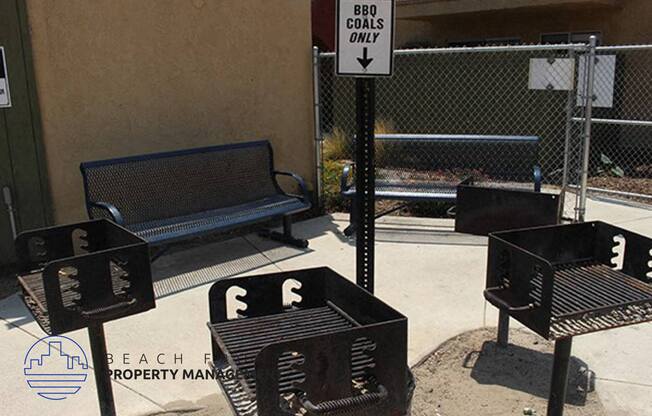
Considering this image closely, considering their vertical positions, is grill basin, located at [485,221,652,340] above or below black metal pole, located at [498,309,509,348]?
above

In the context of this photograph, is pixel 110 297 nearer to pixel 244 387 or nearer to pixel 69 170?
pixel 244 387

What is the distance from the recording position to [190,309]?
15.7ft

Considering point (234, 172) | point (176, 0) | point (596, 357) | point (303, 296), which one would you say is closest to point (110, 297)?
point (303, 296)

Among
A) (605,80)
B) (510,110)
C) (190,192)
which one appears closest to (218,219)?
(190,192)

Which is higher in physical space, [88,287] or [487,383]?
[88,287]

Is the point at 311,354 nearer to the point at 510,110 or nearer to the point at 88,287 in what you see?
the point at 88,287

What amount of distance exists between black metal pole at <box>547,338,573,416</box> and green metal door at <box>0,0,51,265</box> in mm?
4490

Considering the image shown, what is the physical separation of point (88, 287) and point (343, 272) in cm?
315

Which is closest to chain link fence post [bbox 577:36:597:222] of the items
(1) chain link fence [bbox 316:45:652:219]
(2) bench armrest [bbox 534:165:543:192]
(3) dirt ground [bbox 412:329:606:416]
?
(2) bench armrest [bbox 534:165:543:192]

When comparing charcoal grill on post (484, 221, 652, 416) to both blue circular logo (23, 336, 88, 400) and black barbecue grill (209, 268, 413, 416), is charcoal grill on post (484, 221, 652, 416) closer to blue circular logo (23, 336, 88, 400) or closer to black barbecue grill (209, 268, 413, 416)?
black barbecue grill (209, 268, 413, 416)

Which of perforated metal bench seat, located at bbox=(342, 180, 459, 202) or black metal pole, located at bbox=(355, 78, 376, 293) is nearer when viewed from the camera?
black metal pole, located at bbox=(355, 78, 376, 293)

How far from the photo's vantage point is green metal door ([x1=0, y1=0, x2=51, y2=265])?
527 cm

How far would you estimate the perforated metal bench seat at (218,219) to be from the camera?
545 cm

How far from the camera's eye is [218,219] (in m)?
5.86
